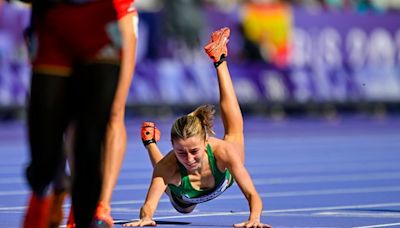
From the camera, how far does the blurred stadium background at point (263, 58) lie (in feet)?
76.8

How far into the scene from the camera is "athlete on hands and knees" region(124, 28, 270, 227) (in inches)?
321

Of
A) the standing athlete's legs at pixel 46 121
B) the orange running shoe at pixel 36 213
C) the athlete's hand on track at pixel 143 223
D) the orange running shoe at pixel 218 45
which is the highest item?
the standing athlete's legs at pixel 46 121

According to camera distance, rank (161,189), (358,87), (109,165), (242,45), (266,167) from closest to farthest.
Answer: (109,165)
(161,189)
(266,167)
(242,45)
(358,87)

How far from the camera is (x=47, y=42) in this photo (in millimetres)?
5609

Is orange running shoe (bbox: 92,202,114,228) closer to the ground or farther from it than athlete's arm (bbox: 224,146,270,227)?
farther from it

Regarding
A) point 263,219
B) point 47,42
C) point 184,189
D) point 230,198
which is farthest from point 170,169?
point 47,42

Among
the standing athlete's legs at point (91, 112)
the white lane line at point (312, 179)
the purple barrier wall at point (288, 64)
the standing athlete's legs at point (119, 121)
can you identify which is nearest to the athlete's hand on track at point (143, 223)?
the standing athlete's legs at point (119, 121)

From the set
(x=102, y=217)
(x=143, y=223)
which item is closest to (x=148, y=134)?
(x=143, y=223)

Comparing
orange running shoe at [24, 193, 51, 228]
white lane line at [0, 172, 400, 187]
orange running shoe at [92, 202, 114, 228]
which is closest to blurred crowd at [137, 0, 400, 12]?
white lane line at [0, 172, 400, 187]

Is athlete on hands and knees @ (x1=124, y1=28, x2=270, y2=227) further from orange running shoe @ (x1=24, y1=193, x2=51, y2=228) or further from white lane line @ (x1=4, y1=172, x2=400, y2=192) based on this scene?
white lane line @ (x1=4, y1=172, x2=400, y2=192)

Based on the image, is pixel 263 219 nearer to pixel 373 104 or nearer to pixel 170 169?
pixel 170 169

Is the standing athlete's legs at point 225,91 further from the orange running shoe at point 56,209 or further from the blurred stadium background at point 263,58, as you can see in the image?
the blurred stadium background at point 263,58

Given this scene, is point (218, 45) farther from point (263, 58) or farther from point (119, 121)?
point (263, 58)

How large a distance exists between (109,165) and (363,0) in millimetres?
23383
